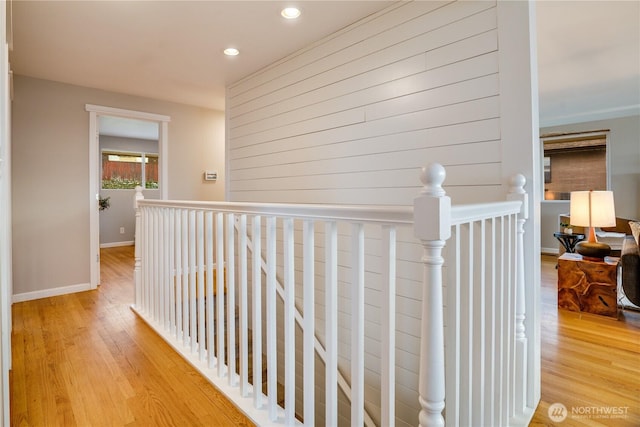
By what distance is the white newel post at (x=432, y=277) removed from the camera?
0.90 metres

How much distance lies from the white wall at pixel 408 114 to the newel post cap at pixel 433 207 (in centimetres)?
106

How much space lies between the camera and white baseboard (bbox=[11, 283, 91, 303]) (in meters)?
3.54

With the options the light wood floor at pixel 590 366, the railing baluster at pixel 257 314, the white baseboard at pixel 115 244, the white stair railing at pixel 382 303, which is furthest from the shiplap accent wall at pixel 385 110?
the white baseboard at pixel 115 244

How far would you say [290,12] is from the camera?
2416mm

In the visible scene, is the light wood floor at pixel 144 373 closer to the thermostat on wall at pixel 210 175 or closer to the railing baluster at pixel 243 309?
the railing baluster at pixel 243 309

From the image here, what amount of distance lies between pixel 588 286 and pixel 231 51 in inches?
153

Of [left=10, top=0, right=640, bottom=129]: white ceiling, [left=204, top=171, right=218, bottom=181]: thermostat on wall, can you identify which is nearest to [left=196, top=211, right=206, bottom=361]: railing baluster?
[left=10, top=0, right=640, bottom=129]: white ceiling

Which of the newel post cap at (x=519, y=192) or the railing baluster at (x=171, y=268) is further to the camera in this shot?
the railing baluster at (x=171, y=268)

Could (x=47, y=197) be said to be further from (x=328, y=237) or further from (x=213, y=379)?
(x=328, y=237)

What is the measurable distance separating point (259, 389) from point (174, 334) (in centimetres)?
108

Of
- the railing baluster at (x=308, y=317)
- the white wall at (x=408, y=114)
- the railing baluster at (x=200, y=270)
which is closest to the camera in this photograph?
the railing baluster at (x=308, y=317)

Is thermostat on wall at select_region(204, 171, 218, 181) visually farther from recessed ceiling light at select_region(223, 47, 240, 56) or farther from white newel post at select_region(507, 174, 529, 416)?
white newel post at select_region(507, 174, 529, 416)

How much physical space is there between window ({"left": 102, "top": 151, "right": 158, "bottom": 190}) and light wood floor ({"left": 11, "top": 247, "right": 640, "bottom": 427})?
4.95 meters

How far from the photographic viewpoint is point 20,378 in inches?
76.9
